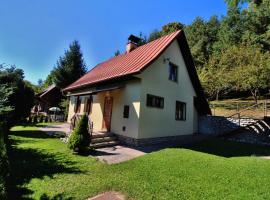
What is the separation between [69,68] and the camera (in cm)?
3750

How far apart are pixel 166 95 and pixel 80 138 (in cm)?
695

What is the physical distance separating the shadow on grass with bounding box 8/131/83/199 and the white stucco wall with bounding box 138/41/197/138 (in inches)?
197

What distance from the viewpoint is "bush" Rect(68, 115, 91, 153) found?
9.50 metres

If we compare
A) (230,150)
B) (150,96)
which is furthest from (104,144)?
(230,150)

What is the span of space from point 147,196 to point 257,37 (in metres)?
44.2

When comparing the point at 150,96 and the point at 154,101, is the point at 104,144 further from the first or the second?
the point at 154,101

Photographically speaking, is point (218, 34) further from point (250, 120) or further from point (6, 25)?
point (6, 25)

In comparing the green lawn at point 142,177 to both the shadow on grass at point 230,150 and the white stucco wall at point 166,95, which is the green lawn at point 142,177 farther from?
the white stucco wall at point 166,95

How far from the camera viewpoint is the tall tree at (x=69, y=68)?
122 feet

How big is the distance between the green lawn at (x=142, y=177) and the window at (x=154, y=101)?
4.06m

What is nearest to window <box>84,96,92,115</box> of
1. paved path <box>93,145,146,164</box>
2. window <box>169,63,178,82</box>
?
paved path <box>93,145,146,164</box>

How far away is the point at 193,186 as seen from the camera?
6.22 meters

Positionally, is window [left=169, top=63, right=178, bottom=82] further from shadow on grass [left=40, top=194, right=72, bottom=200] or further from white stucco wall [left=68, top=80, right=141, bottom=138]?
shadow on grass [left=40, top=194, right=72, bottom=200]

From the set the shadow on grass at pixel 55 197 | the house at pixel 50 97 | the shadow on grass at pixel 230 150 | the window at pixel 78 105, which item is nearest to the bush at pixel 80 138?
the shadow on grass at pixel 55 197
